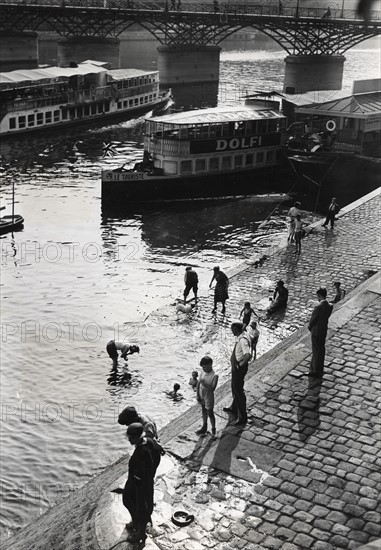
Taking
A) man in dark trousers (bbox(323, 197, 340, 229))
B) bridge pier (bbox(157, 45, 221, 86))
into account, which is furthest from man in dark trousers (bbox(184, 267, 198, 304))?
bridge pier (bbox(157, 45, 221, 86))

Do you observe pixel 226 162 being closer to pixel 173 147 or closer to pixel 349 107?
pixel 173 147

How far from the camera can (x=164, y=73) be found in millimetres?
109688

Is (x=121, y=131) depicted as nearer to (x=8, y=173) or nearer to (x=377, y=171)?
(x=8, y=173)

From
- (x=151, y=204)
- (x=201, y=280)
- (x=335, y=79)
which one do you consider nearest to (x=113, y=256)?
(x=201, y=280)

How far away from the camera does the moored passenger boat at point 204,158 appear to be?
43.8 meters

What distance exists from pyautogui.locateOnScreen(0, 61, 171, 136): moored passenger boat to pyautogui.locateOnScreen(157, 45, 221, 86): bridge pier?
29.1 meters

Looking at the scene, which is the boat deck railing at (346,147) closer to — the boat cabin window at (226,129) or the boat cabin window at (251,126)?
the boat cabin window at (251,126)

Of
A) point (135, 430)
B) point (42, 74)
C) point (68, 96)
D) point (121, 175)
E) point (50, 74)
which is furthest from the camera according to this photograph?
point (50, 74)

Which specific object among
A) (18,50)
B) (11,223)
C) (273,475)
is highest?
(18,50)

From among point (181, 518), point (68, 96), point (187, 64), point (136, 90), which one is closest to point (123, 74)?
point (136, 90)

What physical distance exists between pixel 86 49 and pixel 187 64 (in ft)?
61.3

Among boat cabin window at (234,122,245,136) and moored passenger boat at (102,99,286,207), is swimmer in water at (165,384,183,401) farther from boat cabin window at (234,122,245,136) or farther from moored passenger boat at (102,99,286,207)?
boat cabin window at (234,122,245,136)

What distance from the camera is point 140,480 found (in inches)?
390

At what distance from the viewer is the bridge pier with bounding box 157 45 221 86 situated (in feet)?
359
